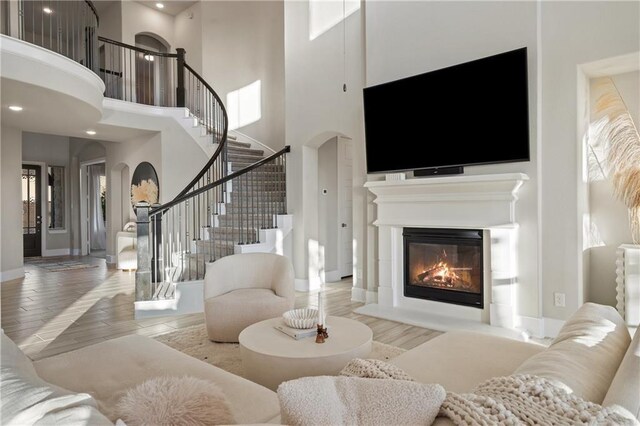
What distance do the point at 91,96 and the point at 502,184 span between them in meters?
5.26

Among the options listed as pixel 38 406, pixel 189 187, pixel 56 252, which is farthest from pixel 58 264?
pixel 38 406

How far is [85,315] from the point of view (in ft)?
14.7

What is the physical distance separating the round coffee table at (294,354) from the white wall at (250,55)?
5.81 m

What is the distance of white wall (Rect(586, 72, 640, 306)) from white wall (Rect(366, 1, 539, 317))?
29.5 inches

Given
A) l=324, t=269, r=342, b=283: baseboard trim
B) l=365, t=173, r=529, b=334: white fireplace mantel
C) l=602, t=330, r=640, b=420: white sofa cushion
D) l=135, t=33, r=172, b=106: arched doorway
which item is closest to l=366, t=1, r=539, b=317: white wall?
l=365, t=173, r=529, b=334: white fireplace mantel

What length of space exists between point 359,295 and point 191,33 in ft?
24.4

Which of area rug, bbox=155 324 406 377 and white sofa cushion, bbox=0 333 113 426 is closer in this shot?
white sofa cushion, bbox=0 333 113 426

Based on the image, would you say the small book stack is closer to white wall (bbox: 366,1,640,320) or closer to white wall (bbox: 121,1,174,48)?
white wall (bbox: 366,1,640,320)

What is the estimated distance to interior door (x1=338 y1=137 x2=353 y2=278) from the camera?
22.1 feet

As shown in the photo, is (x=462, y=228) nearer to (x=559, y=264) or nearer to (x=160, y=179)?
(x=559, y=264)

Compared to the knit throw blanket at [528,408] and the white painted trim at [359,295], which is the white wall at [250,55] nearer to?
the white painted trim at [359,295]

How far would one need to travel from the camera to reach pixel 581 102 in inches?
142

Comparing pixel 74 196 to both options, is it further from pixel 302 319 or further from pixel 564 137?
pixel 564 137

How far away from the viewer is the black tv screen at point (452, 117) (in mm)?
3680
